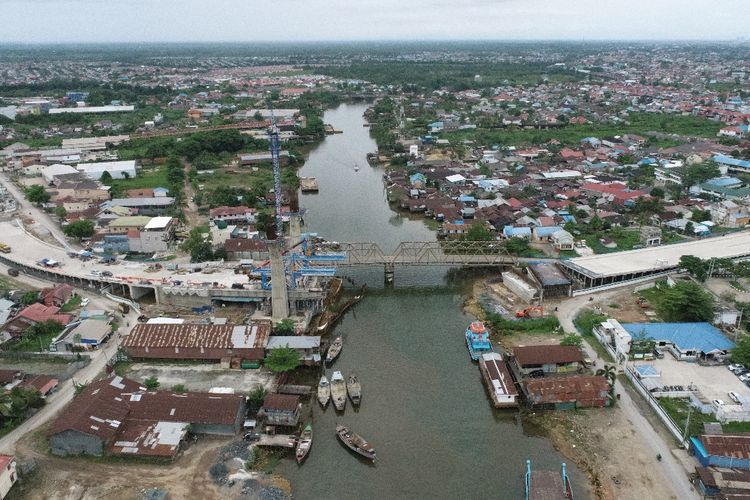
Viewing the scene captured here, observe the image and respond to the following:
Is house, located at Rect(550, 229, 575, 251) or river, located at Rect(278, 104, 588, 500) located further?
house, located at Rect(550, 229, 575, 251)

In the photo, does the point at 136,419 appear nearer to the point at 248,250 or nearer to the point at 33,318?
the point at 33,318

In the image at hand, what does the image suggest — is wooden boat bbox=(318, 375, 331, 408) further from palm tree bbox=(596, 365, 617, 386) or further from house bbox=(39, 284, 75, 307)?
house bbox=(39, 284, 75, 307)

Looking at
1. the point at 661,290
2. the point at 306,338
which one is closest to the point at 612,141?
the point at 661,290

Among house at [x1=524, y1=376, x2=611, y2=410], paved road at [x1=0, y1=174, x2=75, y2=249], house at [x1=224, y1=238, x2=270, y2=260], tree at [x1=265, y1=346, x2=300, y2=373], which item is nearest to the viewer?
house at [x1=524, y1=376, x2=611, y2=410]

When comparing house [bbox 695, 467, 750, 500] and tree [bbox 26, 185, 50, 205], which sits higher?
tree [bbox 26, 185, 50, 205]

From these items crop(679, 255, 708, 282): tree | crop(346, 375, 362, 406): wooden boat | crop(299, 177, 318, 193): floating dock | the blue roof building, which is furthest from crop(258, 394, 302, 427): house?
crop(299, 177, 318, 193): floating dock

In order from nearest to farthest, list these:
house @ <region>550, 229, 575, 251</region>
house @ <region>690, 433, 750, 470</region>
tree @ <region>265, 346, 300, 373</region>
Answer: house @ <region>690, 433, 750, 470</region>
tree @ <region>265, 346, 300, 373</region>
house @ <region>550, 229, 575, 251</region>

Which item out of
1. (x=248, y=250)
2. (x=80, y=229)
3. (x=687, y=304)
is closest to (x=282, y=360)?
(x=248, y=250)
